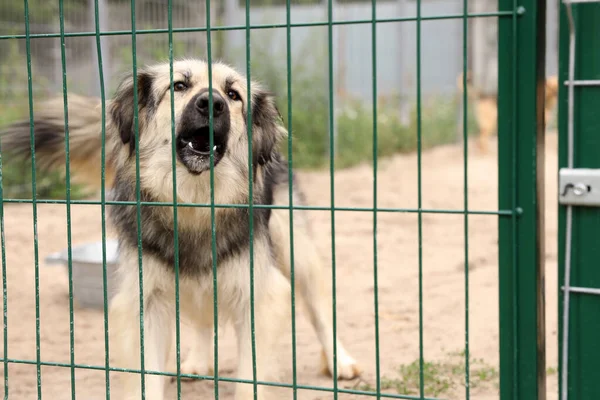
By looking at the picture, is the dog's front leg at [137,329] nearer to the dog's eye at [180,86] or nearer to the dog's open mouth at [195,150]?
the dog's open mouth at [195,150]

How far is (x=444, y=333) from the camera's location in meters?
4.52

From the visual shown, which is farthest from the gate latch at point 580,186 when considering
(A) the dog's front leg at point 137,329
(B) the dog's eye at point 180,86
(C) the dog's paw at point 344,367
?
(C) the dog's paw at point 344,367

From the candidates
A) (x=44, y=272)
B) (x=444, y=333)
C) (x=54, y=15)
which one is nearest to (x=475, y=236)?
(x=444, y=333)

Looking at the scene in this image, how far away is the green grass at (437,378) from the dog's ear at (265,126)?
1247mm

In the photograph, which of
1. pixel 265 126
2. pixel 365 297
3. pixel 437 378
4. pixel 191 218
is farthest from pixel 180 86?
pixel 365 297

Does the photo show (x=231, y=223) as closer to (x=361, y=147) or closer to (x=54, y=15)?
(x=54, y=15)

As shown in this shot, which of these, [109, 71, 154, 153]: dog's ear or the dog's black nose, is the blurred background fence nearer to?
[109, 71, 154, 153]: dog's ear

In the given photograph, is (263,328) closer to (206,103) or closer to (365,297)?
(206,103)

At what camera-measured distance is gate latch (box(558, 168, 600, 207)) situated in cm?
198

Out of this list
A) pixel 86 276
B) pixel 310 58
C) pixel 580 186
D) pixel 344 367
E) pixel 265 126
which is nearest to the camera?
pixel 580 186

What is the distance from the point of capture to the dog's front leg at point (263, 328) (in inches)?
127

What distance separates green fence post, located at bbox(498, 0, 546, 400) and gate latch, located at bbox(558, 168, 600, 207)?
78mm

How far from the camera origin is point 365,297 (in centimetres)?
541

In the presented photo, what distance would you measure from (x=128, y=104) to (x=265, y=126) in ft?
1.97
